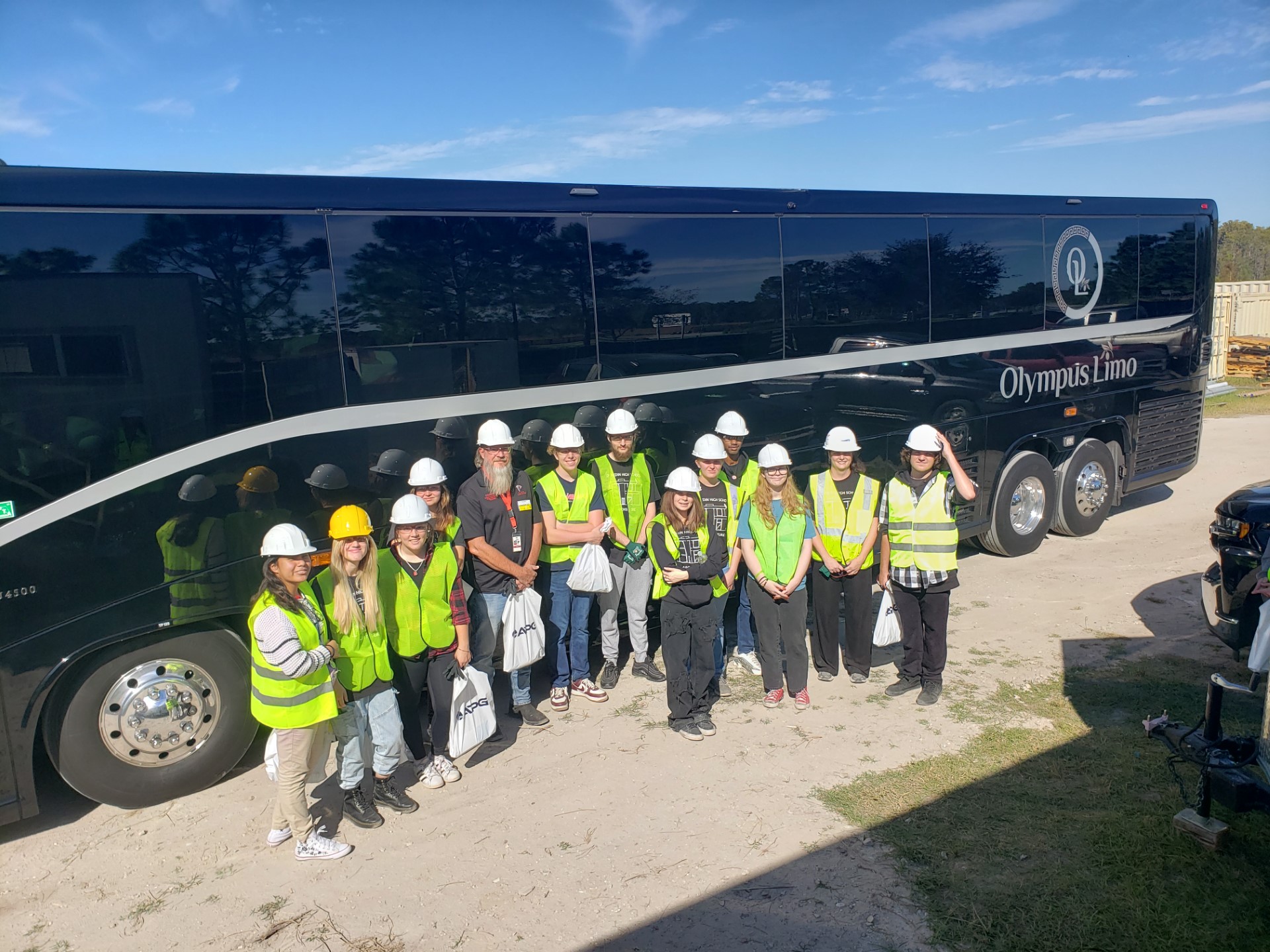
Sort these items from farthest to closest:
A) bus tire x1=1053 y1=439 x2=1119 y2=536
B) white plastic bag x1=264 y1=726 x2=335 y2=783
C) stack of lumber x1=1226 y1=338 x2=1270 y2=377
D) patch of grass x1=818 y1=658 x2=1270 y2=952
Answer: stack of lumber x1=1226 y1=338 x2=1270 y2=377 < bus tire x1=1053 y1=439 x2=1119 y2=536 < white plastic bag x1=264 y1=726 x2=335 y2=783 < patch of grass x1=818 y1=658 x2=1270 y2=952

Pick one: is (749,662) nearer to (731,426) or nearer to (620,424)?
(731,426)

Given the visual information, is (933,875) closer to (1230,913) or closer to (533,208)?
(1230,913)

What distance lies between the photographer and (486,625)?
5492 mm

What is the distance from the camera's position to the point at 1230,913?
12.1ft

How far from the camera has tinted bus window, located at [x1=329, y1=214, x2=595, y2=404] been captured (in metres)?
5.16

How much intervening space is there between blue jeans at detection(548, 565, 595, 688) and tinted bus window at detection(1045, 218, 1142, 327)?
18.7 ft

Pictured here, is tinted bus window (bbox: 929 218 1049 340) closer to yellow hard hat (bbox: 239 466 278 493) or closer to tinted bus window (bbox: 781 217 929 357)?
tinted bus window (bbox: 781 217 929 357)

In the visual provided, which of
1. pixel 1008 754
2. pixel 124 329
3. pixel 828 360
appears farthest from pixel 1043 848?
pixel 124 329

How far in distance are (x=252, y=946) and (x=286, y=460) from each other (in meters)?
2.33

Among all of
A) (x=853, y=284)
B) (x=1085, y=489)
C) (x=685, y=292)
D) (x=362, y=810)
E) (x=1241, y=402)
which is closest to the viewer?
(x=362, y=810)

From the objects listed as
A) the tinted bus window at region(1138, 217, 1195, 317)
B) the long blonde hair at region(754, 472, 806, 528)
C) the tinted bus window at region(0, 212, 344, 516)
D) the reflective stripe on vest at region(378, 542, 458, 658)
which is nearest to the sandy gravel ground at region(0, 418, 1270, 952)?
the reflective stripe on vest at region(378, 542, 458, 658)

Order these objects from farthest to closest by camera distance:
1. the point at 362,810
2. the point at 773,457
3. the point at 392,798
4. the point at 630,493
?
the point at 630,493
the point at 773,457
the point at 392,798
the point at 362,810

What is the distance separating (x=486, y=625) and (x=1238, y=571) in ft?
15.2

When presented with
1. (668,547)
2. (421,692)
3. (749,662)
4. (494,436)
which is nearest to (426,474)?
(494,436)
